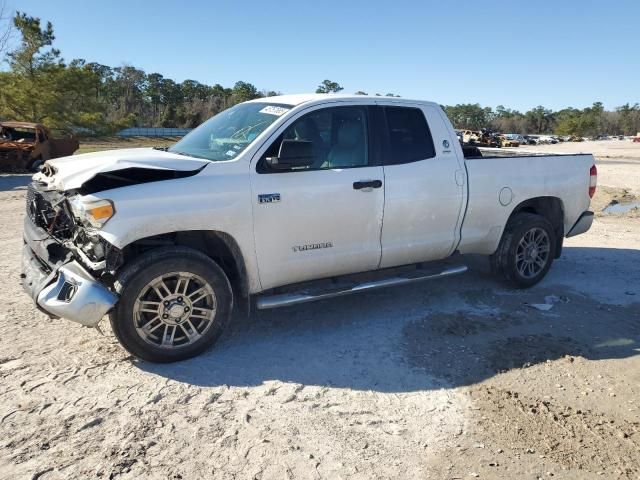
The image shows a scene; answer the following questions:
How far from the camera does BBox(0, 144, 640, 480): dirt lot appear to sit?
2.91 meters

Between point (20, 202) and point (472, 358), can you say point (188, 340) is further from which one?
point (20, 202)

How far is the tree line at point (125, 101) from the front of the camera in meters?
31.7

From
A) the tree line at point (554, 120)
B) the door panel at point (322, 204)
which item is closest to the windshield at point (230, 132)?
the door panel at point (322, 204)

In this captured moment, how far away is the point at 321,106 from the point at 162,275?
1991 millimetres

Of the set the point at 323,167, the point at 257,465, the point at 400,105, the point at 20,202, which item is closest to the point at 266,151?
the point at 323,167

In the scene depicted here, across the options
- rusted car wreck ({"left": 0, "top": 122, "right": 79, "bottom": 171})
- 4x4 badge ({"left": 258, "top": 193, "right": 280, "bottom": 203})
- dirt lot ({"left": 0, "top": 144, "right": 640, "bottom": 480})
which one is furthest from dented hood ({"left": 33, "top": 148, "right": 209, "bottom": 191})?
rusted car wreck ({"left": 0, "top": 122, "right": 79, "bottom": 171})

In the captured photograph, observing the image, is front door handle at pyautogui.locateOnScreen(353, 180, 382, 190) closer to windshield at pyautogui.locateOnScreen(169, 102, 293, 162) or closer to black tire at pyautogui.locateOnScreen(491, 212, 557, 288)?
windshield at pyautogui.locateOnScreen(169, 102, 293, 162)

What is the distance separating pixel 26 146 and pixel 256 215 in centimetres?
1935

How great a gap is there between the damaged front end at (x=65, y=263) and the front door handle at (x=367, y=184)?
1991 mm

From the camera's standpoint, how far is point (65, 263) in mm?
3918

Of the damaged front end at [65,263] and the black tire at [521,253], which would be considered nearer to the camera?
the damaged front end at [65,263]

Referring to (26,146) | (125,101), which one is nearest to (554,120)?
(125,101)

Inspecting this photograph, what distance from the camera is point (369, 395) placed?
143 inches

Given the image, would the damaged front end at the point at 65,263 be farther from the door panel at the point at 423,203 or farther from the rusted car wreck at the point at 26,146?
the rusted car wreck at the point at 26,146
